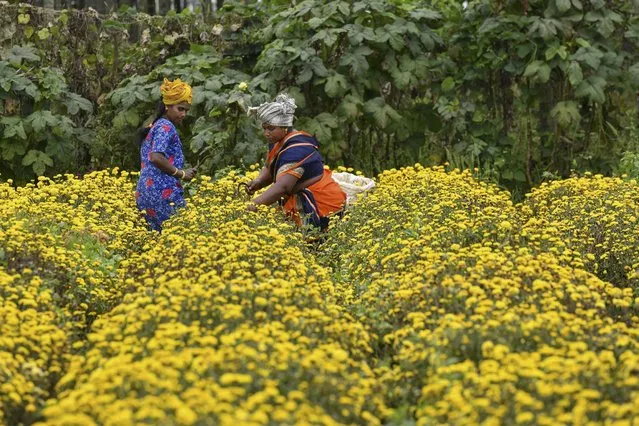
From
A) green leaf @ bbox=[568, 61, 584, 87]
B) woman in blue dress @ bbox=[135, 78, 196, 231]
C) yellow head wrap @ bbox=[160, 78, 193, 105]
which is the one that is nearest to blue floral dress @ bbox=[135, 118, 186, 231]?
woman in blue dress @ bbox=[135, 78, 196, 231]

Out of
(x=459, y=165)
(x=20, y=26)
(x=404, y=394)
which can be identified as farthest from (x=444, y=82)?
(x=404, y=394)

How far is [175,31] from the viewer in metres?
11.2

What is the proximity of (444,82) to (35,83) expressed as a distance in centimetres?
374

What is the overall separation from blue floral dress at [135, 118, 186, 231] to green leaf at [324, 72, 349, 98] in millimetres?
2169

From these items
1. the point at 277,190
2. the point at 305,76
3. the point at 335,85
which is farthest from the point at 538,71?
the point at 277,190

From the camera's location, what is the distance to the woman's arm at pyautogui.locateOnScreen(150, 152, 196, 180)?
26.7 feet

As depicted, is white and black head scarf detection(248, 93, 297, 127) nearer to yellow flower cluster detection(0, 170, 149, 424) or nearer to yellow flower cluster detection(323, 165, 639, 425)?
yellow flower cluster detection(323, 165, 639, 425)

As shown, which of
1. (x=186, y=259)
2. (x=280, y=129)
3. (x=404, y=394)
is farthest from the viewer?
(x=280, y=129)

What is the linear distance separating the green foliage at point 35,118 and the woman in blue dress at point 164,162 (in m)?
1.98

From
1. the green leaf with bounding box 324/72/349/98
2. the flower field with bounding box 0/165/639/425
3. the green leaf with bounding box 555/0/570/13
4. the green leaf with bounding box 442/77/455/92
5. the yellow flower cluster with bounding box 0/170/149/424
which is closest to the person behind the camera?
the flower field with bounding box 0/165/639/425

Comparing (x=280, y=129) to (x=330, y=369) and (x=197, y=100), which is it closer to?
(x=197, y=100)

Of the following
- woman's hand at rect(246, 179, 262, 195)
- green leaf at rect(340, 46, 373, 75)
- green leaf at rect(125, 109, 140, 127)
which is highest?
green leaf at rect(340, 46, 373, 75)

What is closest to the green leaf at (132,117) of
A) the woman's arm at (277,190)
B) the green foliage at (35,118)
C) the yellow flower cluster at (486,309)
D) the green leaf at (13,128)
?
the green foliage at (35,118)

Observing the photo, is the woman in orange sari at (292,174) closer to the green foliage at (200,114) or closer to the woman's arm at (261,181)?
the woman's arm at (261,181)
